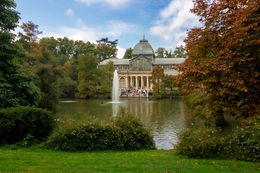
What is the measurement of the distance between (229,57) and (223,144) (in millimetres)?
2859

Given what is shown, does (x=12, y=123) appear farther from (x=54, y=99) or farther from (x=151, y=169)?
(x=54, y=99)

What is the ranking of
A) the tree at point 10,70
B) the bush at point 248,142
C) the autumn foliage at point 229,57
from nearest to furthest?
the autumn foliage at point 229,57, the bush at point 248,142, the tree at point 10,70

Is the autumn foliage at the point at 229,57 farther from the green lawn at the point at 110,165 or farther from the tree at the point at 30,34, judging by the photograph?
the tree at the point at 30,34

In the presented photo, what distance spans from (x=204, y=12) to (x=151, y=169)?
474cm

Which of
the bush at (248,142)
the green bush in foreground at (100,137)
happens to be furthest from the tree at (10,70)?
the bush at (248,142)

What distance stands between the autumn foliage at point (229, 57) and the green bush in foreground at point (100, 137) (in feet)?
9.77

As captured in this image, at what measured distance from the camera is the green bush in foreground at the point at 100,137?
8211 millimetres

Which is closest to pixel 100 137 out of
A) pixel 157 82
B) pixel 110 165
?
pixel 110 165

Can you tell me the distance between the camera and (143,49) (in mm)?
70188

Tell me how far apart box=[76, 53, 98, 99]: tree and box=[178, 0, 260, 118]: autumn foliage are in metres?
42.7

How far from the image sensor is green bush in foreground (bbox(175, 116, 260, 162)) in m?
7.02

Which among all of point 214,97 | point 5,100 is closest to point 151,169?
point 214,97

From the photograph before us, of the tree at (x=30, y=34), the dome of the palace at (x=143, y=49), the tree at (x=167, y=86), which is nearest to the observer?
the tree at (x=30, y=34)

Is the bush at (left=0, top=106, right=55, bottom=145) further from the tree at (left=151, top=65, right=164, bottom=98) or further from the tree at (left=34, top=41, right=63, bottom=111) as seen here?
the tree at (left=151, top=65, right=164, bottom=98)
